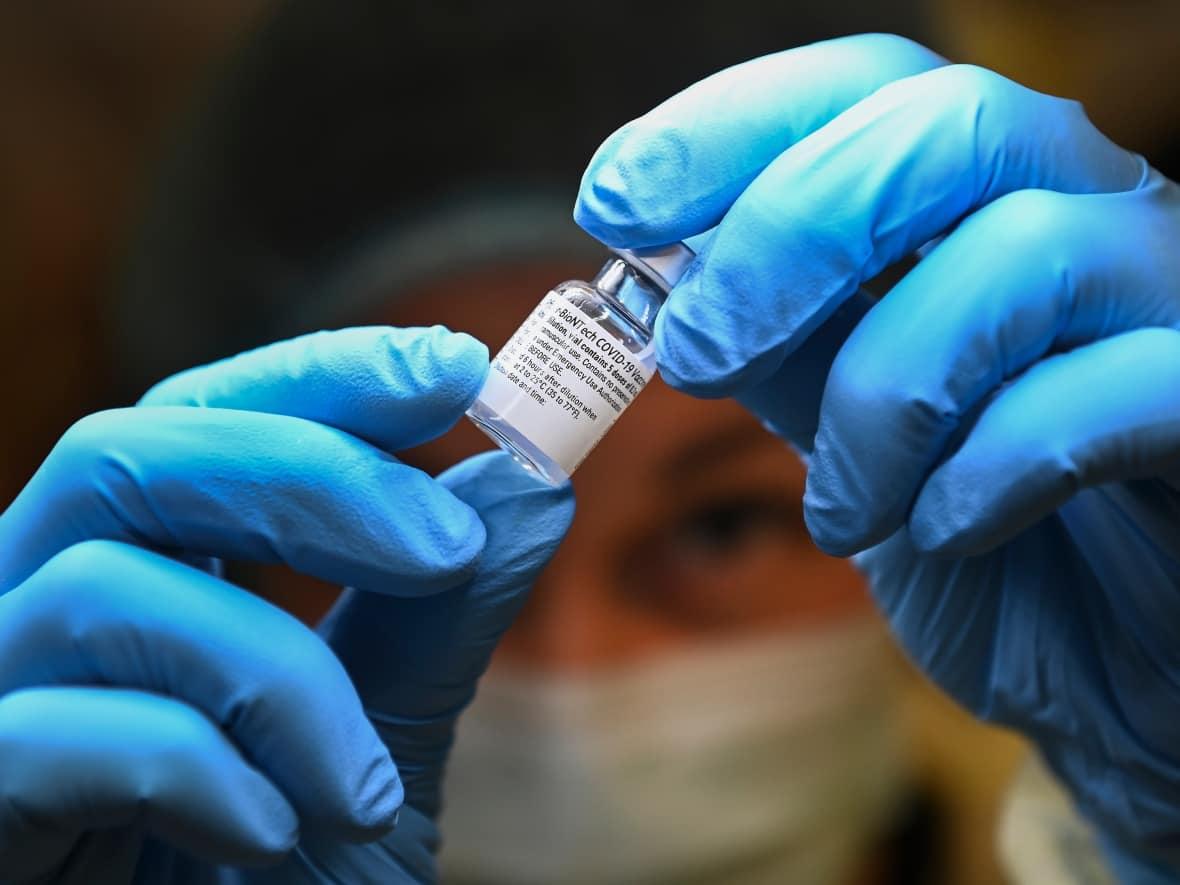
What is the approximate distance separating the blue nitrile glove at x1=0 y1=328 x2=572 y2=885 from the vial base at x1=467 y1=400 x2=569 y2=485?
0.01m

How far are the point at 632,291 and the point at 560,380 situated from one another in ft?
0.32

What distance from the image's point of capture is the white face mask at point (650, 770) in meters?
1.23

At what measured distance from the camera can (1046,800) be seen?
102 cm

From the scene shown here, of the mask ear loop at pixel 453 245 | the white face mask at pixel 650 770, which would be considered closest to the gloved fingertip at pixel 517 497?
the mask ear loop at pixel 453 245

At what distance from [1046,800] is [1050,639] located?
42 centimetres

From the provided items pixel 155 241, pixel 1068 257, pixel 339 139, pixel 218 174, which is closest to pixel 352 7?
pixel 339 139

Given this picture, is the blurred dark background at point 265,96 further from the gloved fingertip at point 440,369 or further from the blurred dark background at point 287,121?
the gloved fingertip at point 440,369

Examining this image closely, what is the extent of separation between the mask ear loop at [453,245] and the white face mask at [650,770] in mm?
→ 503

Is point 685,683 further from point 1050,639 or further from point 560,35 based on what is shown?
point 560,35

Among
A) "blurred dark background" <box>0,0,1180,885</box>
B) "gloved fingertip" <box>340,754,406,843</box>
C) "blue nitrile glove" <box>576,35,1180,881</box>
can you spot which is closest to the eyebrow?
"blurred dark background" <box>0,0,1180,885</box>

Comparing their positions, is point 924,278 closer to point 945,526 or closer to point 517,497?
point 945,526

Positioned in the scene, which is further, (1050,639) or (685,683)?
(685,683)

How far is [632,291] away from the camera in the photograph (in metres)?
0.62

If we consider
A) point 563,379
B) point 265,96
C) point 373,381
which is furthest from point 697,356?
point 265,96
